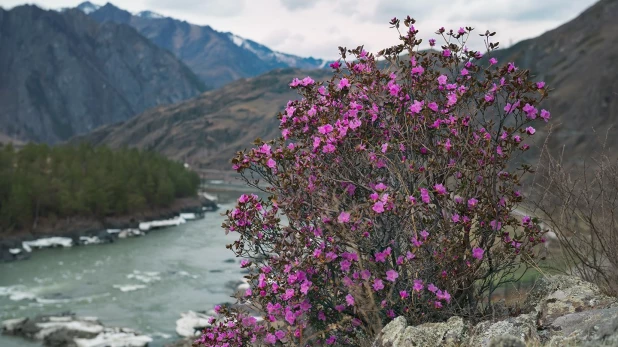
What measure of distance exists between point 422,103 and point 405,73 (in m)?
0.53

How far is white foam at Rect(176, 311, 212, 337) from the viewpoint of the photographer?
29413mm

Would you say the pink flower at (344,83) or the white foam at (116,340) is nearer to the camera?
the pink flower at (344,83)

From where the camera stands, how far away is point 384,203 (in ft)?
17.6

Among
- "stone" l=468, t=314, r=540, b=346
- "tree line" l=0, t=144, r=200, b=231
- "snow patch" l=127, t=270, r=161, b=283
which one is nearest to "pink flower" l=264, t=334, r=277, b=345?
"stone" l=468, t=314, r=540, b=346

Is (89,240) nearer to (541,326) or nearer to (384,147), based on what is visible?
(384,147)

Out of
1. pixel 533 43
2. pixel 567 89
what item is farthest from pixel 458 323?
pixel 533 43

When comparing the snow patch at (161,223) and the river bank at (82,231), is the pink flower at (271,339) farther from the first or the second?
the snow patch at (161,223)

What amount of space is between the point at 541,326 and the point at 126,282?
41.2 m

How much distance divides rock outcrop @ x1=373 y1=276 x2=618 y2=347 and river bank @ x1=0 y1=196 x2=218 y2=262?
56494 millimetres

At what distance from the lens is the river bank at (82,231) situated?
5842 centimetres

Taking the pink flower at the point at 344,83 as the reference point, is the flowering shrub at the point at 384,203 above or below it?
below

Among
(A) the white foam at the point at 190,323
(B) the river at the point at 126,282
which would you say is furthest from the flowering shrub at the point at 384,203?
(B) the river at the point at 126,282

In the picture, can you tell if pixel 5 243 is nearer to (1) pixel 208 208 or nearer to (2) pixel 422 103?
(1) pixel 208 208

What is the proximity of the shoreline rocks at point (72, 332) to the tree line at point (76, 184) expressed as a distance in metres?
36.1
